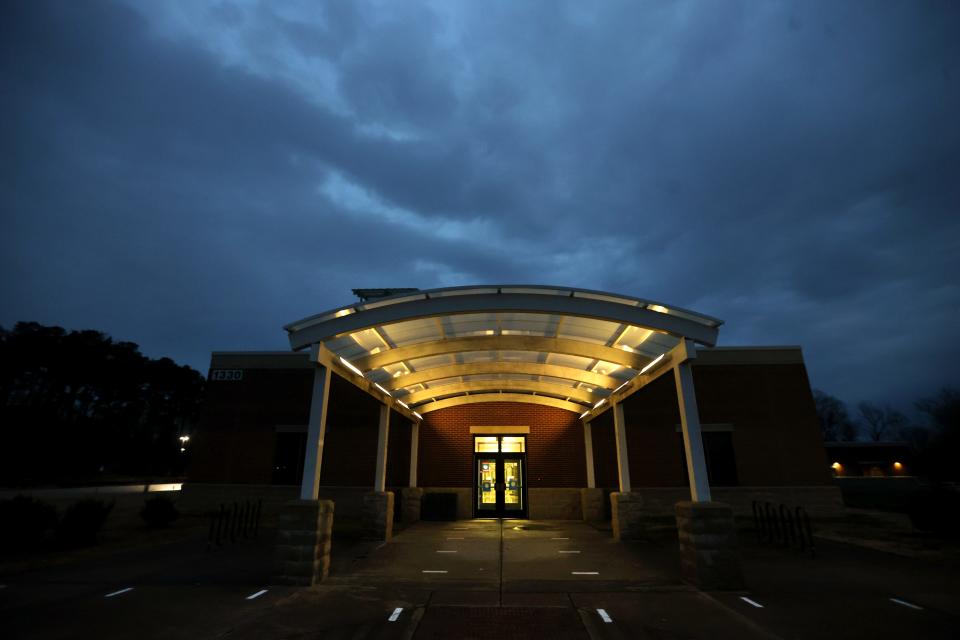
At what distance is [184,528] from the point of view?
1341 cm

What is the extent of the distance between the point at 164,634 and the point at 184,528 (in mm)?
10488

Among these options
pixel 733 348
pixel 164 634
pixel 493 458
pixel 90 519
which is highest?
pixel 733 348

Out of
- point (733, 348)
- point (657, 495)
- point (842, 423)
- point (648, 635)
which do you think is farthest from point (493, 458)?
point (842, 423)

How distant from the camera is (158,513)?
13164 millimetres

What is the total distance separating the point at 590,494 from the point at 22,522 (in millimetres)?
14946

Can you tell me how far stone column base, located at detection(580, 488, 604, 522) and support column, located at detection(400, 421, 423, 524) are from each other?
5895 mm

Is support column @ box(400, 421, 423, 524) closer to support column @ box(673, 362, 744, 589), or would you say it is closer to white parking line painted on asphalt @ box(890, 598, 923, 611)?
support column @ box(673, 362, 744, 589)

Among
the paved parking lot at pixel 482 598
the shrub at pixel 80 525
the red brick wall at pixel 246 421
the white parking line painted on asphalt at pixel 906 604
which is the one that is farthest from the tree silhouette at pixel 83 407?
the white parking line painted on asphalt at pixel 906 604

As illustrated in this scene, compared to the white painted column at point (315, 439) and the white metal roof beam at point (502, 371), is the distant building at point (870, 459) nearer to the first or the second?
the white metal roof beam at point (502, 371)

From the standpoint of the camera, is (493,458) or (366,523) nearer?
(366,523)

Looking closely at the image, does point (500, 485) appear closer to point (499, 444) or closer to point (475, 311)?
point (499, 444)

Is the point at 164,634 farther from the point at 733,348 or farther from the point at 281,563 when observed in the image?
the point at 733,348

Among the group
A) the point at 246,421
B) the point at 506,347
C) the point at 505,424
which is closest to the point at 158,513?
the point at 246,421

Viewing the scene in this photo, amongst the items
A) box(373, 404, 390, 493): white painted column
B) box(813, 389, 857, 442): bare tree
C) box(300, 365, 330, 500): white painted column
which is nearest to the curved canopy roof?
box(300, 365, 330, 500): white painted column
